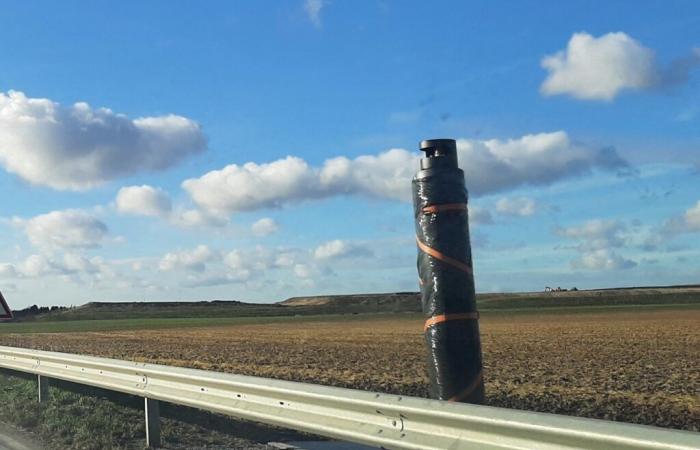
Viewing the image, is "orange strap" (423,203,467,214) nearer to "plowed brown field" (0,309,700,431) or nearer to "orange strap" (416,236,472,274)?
"orange strap" (416,236,472,274)

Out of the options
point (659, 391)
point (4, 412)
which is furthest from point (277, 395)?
point (659, 391)

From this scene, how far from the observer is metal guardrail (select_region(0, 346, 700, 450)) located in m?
3.61

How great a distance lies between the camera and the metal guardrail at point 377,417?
3611 millimetres

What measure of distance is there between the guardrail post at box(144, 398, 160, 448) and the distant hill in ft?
333

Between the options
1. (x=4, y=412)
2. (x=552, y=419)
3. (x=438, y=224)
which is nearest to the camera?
(x=552, y=419)

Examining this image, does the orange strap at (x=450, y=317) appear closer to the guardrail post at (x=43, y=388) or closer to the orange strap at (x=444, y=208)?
the orange strap at (x=444, y=208)

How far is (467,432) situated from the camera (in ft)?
14.3

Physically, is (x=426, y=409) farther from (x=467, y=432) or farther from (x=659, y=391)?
(x=659, y=391)

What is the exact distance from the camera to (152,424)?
809 centimetres

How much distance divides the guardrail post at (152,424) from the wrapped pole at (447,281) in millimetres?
4208

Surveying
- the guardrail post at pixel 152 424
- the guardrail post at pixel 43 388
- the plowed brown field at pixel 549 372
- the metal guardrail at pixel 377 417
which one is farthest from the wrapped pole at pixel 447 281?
the guardrail post at pixel 43 388

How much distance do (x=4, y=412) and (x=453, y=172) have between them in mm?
8665

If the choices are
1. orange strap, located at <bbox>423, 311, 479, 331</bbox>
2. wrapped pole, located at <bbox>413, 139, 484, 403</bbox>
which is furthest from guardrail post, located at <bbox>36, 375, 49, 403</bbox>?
orange strap, located at <bbox>423, 311, 479, 331</bbox>

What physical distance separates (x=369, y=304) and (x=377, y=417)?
145 meters
